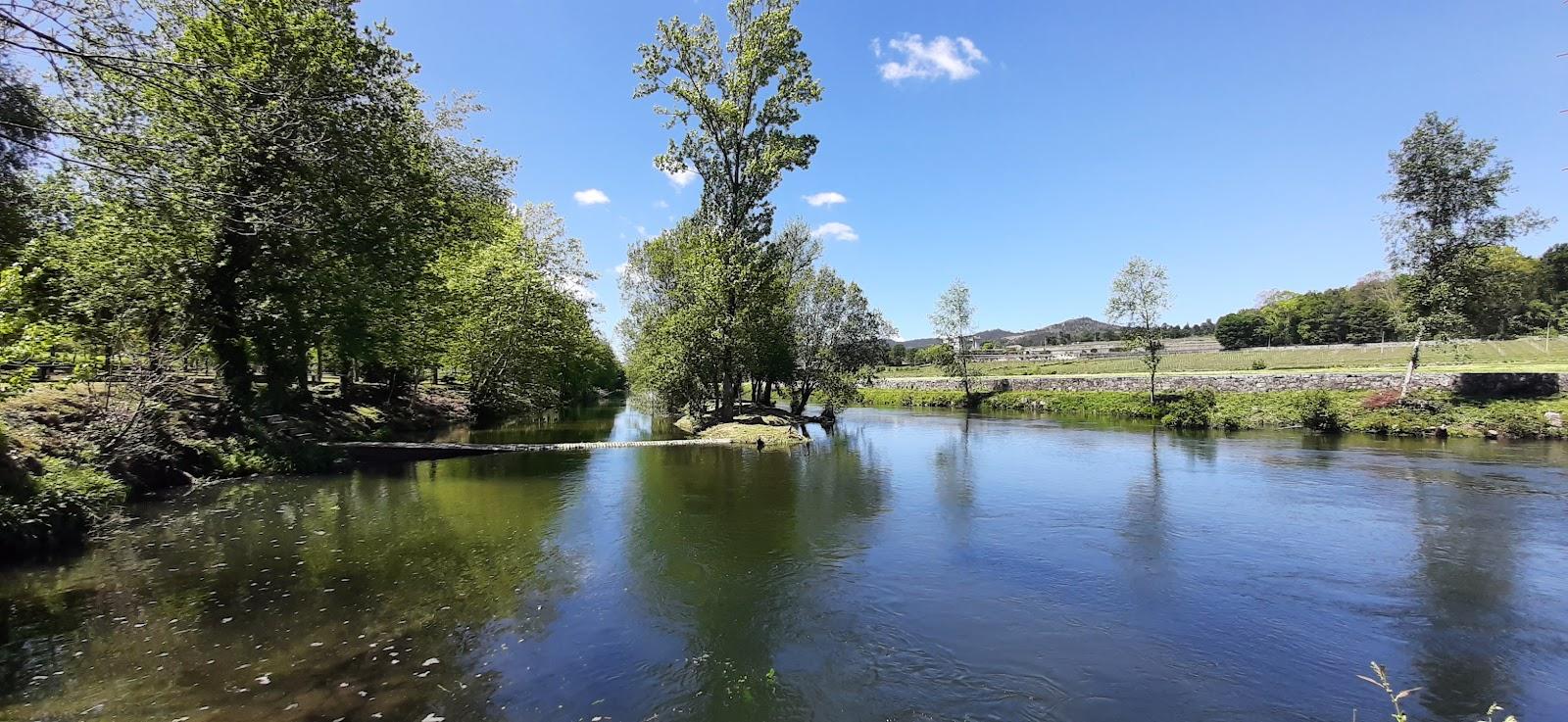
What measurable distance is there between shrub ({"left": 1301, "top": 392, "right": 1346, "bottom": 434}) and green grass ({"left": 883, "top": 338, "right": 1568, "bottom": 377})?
5493 millimetres

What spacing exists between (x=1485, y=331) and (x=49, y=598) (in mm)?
58372

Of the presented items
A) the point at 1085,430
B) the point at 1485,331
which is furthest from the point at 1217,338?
the point at 1085,430

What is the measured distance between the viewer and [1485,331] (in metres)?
36.2

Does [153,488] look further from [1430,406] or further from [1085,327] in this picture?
[1085,327]

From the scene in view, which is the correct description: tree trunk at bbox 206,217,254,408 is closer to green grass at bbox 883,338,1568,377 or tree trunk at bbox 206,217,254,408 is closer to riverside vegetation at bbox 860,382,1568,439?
riverside vegetation at bbox 860,382,1568,439

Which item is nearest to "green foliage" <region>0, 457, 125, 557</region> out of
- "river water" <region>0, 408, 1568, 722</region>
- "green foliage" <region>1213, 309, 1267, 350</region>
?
"river water" <region>0, 408, 1568, 722</region>

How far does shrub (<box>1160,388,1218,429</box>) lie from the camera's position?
40438 millimetres

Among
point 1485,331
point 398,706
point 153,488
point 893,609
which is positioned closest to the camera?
point 398,706

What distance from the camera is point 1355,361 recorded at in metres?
52.2

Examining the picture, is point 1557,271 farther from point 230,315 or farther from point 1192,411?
point 230,315

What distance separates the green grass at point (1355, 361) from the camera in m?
38.5

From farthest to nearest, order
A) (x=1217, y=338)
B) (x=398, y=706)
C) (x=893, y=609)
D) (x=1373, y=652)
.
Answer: (x=1217, y=338), (x=893, y=609), (x=1373, y=652), (x=398, y=706)

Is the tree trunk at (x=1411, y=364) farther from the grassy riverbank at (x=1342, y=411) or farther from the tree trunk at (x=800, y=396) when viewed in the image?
the tree trunk at (x=800, y=396)

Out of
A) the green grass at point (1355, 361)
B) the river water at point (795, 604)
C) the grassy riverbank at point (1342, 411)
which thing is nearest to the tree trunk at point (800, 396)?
the grassy riverbank at point (1342, 411)
